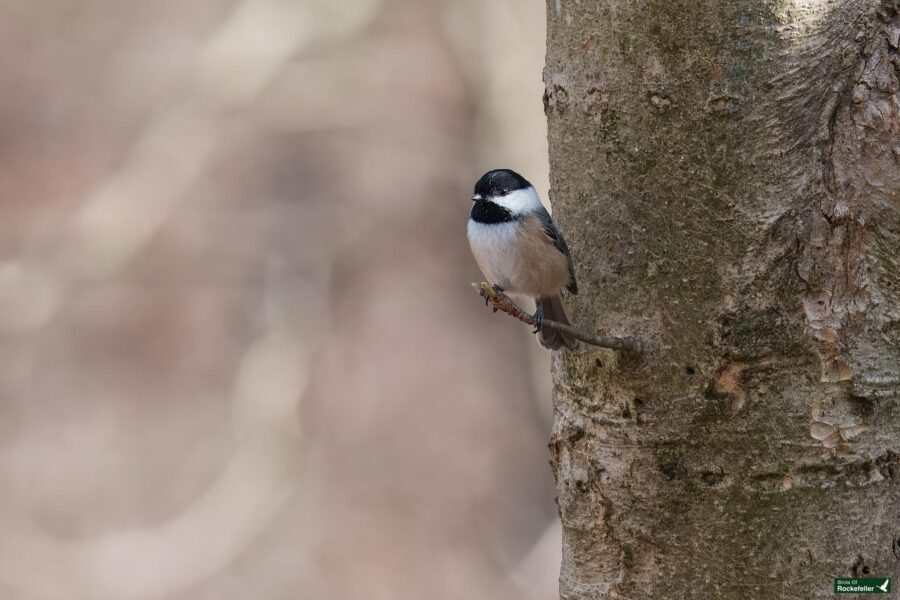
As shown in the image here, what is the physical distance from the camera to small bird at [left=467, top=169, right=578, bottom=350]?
6.16ft

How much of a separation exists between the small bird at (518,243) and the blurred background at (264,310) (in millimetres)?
3003

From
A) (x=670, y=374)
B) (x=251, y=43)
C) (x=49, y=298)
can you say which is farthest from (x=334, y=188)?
(x=670, y=374)

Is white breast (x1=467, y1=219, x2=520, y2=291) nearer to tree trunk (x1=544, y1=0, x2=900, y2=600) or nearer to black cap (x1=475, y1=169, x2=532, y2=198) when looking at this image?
black cap (x1=475, y1=169, x2=532, y2=198)

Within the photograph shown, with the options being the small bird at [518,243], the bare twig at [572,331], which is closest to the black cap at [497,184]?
the small bird at [518,243]

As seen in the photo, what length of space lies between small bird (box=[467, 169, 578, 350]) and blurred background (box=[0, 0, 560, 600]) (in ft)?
9.85

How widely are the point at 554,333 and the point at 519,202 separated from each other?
60cm

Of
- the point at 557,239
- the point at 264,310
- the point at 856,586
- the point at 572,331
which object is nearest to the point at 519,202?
the point at 557,239

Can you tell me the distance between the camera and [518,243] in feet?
6.51

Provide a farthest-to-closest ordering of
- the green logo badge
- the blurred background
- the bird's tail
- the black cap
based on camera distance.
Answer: the blurred background, the black cap, the bird's tail, the green logo badge

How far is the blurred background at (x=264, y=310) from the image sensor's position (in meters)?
5.28

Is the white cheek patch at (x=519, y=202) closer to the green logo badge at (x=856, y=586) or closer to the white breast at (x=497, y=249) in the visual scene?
the white breast at (x=497, y=249)

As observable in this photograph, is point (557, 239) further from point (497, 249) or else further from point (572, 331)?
point (572, 331)

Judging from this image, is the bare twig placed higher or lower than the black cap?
lower

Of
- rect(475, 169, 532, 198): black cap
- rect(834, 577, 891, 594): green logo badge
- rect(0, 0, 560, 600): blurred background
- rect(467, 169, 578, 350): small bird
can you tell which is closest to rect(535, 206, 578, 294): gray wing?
rect(467, 169, 578, 350): small bird
